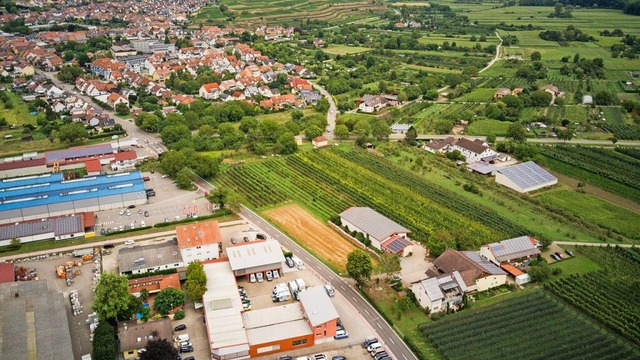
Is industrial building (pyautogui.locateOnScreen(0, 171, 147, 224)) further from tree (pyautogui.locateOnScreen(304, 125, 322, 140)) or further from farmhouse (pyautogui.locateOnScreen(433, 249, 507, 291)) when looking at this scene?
farmhouse (pyautogui.locateOnScreen(433, 249, 507, 291))

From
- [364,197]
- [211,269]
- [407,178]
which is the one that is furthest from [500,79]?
[211,269]

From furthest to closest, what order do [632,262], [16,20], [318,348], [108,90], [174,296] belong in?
[16,20] → [108,90] → [632,262] → [174,296] → [318,348]

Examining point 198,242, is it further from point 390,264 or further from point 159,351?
point 390,264

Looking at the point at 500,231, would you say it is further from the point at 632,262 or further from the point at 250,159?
the point at 250,159

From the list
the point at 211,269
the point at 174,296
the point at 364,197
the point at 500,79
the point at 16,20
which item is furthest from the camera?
the point at 16,20

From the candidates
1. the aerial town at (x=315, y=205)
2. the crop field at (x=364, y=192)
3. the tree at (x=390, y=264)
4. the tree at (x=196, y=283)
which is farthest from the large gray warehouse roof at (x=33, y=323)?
the crop field at (x=364, y=192)

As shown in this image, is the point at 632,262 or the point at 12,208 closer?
the point at 632,262

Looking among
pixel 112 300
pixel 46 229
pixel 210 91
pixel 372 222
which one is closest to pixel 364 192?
pixel 372 222
